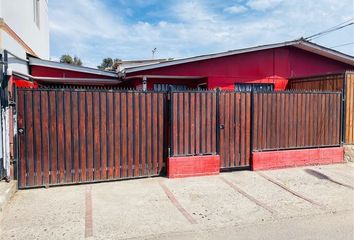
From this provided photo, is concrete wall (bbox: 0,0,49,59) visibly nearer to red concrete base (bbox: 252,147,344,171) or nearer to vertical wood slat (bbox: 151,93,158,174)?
vertical wood slat (bbox: 151,93,158,174)

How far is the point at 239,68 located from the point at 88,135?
21.7 feet

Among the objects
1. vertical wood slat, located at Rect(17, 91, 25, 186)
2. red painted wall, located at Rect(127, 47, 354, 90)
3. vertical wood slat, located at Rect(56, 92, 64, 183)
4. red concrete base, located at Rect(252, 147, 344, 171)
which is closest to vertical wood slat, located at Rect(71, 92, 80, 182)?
vertical wood slat, located at Rect(56, 92, 64, 183)

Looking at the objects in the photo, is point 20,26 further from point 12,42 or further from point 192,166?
point 192,166

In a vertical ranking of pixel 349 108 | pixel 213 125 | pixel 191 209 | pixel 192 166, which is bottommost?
pixel 191 209

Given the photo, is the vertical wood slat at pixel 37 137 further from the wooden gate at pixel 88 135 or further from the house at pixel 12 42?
the house at pixel 12 42

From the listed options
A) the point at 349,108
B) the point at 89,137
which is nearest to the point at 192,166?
the point at 89,137

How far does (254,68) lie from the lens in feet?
36.6

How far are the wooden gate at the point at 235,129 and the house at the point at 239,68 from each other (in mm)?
3215

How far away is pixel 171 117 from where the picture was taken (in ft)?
22.6

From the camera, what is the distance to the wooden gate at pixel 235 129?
7371 millimetres

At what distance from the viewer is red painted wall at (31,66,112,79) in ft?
33.8

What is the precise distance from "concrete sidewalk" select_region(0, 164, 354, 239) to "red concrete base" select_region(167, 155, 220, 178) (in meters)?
0.21

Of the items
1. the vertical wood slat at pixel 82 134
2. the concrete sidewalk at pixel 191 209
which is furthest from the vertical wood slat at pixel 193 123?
the vertical wood slat at pixel 82 134

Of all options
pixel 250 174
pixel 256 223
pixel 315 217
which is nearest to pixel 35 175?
pixel 256 223
